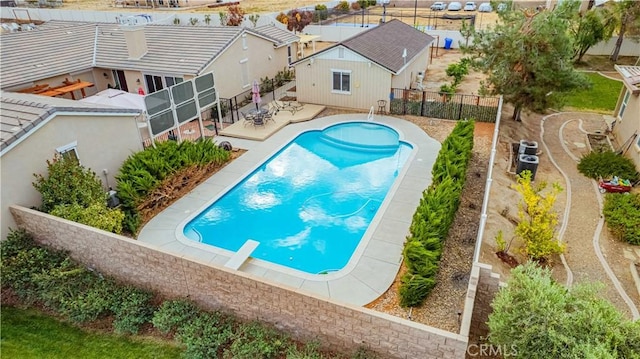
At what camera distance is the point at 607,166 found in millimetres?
16062

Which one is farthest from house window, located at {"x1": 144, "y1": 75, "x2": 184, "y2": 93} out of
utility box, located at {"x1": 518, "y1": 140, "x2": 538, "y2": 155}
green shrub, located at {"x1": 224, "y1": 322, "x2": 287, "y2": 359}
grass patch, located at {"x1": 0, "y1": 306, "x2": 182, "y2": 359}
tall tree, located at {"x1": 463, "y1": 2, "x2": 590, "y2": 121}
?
utility box, located at {"x1": 518, "y1": 140, "x2": 538, "y2": 155}

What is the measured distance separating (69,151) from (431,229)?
11.8 meters

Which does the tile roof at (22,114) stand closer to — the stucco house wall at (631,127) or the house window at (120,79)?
the house window at (120,79)

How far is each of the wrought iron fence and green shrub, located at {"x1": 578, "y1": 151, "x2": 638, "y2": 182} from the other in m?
5.36

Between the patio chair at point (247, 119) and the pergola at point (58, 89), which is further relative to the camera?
the patio chair at point (247, 119)

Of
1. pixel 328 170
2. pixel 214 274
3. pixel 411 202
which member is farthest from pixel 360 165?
pixel 214 274

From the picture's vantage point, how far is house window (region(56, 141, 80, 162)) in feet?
40.9

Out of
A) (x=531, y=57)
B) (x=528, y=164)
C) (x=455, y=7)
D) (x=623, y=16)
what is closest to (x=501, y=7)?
(x=531, y=57)

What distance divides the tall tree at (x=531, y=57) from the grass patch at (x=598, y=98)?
503 cm

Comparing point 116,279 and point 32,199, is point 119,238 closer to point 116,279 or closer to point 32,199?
point 116,279

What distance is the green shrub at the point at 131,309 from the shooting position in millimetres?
9422

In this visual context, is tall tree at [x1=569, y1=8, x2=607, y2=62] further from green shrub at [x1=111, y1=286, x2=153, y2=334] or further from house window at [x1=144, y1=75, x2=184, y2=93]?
green shrub at [x1=111, y1=286, x2=153, y2=334]

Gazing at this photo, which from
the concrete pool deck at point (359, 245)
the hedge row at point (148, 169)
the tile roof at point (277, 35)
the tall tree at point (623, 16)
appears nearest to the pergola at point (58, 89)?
the hedge row at point (148, 169)

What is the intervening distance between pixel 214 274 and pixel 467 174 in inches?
442
